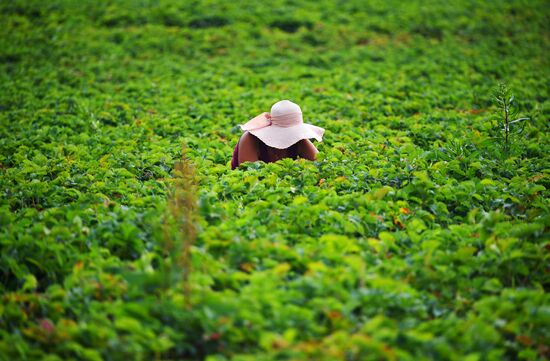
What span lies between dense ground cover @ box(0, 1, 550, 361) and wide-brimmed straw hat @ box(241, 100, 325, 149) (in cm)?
27

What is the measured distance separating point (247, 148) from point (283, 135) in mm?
407

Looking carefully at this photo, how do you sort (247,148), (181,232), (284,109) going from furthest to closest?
(247,148) < (284,109) < (181,232)

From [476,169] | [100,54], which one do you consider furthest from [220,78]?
[476,169]

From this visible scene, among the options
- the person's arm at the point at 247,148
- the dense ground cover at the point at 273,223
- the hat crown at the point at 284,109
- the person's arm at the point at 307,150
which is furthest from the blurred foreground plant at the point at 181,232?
the person's arm at the point at 307,150

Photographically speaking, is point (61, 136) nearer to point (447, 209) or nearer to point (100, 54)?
point (447, 209)

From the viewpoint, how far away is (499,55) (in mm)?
11242

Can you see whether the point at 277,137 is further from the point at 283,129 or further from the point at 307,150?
the point at 307,150

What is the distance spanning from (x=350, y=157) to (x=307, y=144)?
468mm

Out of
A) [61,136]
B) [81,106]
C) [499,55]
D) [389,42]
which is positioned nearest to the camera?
[61,136]

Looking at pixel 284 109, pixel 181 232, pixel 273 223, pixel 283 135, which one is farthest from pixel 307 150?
pixel 181 232

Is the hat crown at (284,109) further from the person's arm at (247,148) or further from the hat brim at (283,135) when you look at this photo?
the person's arm at (247,148)

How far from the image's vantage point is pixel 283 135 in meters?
5.40

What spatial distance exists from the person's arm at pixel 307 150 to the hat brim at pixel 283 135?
174mm

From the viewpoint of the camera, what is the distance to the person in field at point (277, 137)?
538 cm
